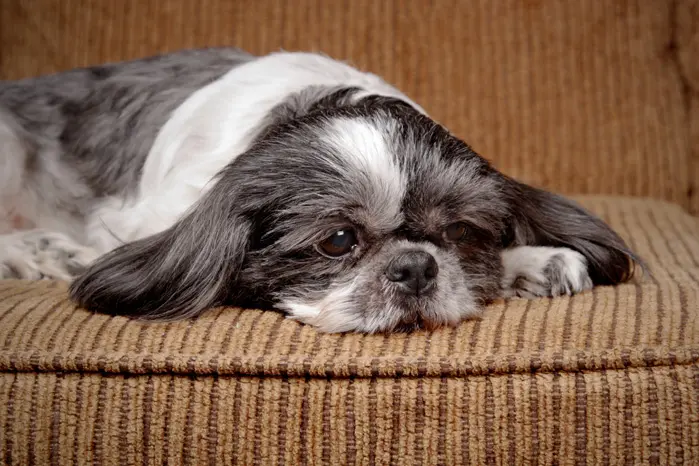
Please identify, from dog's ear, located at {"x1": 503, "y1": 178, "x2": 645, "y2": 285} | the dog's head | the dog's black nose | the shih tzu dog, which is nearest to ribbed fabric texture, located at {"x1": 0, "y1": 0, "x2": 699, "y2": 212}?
the shih tzu dog

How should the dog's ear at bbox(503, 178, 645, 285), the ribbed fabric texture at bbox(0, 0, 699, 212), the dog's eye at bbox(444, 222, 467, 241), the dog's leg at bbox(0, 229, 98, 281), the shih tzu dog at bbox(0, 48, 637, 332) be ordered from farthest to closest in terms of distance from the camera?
the ribbed fabric texture at bbox(0, 0, 699, 212)
the dog's leg at bbox(0, 229, 98, 281)
the dog's ear at bbox(503, 178, 645, 285)
the dog's eye at bbox(444, 222, 467, 241)
the shih tzu dog at bbox(0, 48, 637, 332)

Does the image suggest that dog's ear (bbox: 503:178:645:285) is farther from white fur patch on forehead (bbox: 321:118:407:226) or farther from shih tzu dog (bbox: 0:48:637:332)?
white fur patch on forehead (bbox: 321:118:407:226)

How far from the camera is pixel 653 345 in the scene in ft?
5.63

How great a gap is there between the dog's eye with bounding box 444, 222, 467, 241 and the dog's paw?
0.21 meters

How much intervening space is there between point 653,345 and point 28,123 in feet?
7.59

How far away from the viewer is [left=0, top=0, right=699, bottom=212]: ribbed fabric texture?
12.0ft

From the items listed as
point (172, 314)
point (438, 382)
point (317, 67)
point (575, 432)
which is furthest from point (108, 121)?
point (575, 432)

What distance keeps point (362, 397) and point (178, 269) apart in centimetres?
67

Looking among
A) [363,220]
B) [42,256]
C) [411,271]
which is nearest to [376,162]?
[363,220]

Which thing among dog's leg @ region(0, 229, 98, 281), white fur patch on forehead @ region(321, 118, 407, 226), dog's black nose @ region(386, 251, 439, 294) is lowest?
dog's leg @ region(0, 229, 98, 281)

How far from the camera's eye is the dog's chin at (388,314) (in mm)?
1936

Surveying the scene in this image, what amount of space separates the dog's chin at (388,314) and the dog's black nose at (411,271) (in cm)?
4

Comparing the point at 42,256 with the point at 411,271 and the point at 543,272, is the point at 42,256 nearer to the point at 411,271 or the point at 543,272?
the point at 411,271

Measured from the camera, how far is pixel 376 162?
6.77 ft
